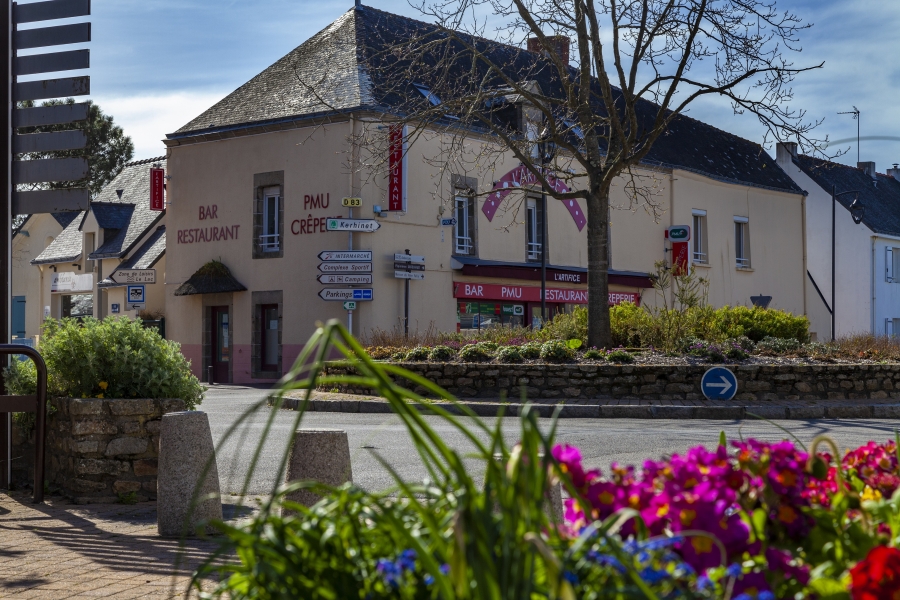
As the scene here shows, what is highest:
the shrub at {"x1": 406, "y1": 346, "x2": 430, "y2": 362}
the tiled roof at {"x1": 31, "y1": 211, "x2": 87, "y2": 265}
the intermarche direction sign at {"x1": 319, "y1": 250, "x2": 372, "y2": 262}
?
the tiled roof at {"x1": 31, "y1": 211, "x2": 87, "y2": 265}

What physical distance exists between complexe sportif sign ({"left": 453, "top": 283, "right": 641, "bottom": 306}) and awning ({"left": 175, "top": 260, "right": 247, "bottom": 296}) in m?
6.05

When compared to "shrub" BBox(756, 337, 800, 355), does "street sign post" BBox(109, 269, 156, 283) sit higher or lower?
higher

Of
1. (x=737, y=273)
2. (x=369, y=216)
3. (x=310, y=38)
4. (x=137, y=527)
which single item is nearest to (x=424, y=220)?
(x=369, y=216)

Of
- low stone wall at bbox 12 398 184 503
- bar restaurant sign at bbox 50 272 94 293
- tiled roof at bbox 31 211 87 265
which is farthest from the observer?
tiled roof at bbox 31 211 87 265

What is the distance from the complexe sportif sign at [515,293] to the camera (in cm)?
2831

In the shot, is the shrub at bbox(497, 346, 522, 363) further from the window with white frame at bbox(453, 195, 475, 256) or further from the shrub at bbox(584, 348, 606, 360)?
the window with white frame at bbox(453, 195, 475, 256)

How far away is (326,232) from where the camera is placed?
87.3ft

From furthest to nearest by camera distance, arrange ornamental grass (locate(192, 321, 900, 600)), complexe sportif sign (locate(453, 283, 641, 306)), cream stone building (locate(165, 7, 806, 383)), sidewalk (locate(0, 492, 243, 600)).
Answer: complexe sportif sign (locate(453, 283, 641, 306)) < cream stone building (locate(165, 7, 806, 383)) < sidewalk (locate(0, 492, 243, 600)) < ornamental grass (locate(192, 321, 900, 600))

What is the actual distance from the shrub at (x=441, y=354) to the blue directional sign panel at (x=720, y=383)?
201 inches

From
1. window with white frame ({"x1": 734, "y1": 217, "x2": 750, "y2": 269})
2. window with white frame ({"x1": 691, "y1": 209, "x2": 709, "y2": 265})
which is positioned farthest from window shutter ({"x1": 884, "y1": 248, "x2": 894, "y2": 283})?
window with white frame ({"x1": 691, "y1": 209, "x2": 709, "y2": 265})

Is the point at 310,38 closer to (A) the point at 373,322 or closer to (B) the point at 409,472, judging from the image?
(A) the point at 373,322

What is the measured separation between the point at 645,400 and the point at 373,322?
10.8m

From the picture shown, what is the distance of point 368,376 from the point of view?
66.9 inches

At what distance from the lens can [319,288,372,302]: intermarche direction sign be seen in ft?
83.1
